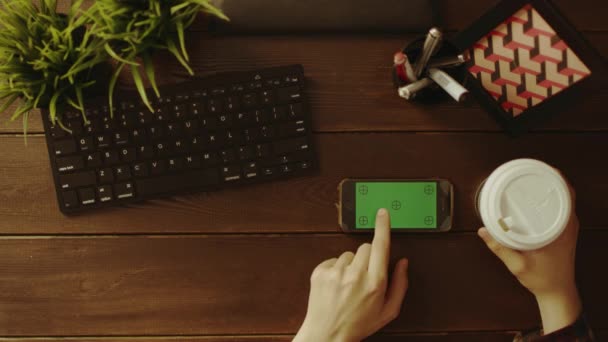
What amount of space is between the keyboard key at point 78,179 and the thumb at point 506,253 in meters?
0.59

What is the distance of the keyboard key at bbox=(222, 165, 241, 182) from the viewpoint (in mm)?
750

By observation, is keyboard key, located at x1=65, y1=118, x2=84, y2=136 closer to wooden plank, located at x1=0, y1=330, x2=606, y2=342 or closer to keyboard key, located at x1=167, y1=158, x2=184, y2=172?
keyboard key, located at x1=167, y1=158, x2=184, y2=172

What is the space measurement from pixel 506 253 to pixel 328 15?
0.45 meters

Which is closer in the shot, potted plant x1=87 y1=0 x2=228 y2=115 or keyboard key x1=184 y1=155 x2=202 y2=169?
potted plant x1=87 y1=0 x2=228 y2=115

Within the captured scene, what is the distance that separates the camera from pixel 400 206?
76 centimetres

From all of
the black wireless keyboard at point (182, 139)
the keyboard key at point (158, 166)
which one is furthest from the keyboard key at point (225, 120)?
the keyboard key at point (158, 166)

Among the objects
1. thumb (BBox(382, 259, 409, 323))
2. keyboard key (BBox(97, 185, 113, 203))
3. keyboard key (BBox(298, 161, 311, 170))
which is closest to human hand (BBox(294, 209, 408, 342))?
thumb (BBox(382, 259, 409, 323))

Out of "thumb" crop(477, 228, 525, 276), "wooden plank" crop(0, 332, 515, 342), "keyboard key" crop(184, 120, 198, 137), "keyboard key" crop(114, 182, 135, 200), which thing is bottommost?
"wooden plank" crop(0, 332, 515, 342)

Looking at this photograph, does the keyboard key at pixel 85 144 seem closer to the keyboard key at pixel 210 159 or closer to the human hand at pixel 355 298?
the keyboard key at pixel 210 159

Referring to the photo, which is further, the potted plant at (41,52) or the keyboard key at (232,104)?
the keyboard key at (232,104)

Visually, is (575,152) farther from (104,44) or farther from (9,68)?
(9,68)

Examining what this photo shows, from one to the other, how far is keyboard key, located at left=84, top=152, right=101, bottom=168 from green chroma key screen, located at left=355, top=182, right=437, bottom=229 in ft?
1.30

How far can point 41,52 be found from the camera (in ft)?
2.07

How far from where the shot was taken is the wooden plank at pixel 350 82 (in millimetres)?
768
